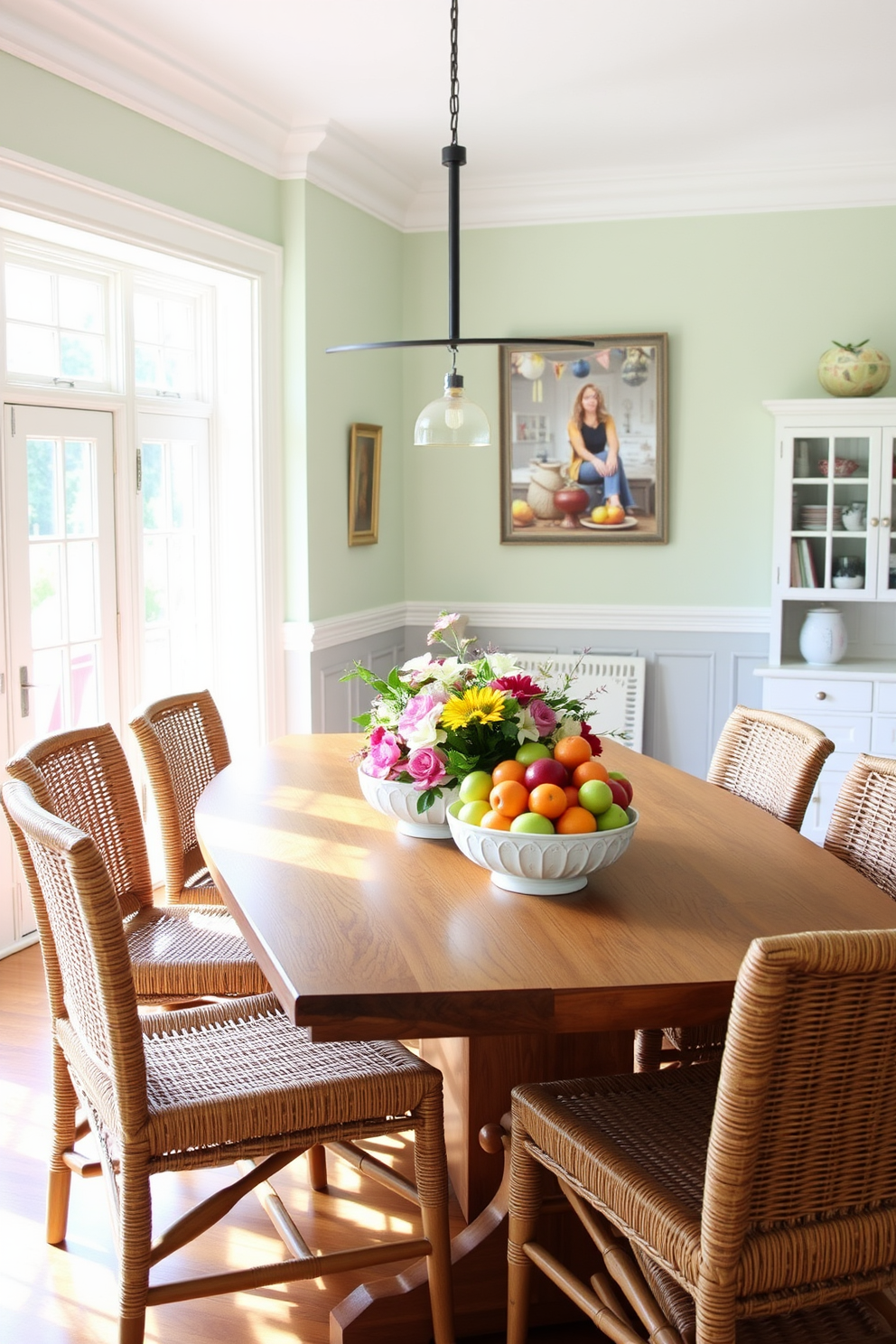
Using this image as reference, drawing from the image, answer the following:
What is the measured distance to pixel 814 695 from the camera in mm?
4891

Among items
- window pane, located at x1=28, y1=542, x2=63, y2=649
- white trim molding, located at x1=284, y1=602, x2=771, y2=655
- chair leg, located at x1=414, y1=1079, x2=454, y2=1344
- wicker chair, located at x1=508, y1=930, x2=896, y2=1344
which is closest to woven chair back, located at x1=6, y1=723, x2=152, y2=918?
chair leg, located at x1=414, y1=1079, x2=454, y2=1344

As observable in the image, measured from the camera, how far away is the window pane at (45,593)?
387cm

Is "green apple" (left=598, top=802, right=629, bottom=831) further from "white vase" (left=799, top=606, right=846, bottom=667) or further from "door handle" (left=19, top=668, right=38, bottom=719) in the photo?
"white vase" (left=799, top=606, right=846, bottom=667)

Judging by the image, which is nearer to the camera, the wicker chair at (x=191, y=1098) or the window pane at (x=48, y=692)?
the wicker chair at (x=191, y=1098)

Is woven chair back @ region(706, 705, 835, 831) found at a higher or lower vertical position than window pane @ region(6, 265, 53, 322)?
lower

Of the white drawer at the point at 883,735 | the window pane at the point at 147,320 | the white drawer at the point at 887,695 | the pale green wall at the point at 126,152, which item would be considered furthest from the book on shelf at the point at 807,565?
the window pane at the point at 147,320

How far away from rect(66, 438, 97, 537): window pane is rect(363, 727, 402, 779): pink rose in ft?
6.71

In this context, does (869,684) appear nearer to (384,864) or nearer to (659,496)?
(659,496)

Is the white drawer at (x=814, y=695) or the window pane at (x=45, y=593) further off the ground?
the window pane at (x=45, y=593)

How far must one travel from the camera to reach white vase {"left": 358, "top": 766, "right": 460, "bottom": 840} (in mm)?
2305

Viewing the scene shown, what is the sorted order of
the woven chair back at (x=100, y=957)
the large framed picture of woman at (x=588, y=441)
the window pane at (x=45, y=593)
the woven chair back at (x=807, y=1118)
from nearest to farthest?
the woven chair back at (x=807, y=1118)
the woven chair back at (x=100, y=957)
the window pane at (x=45, y=593)
the large framed picture of woman at (x=588, y=441)

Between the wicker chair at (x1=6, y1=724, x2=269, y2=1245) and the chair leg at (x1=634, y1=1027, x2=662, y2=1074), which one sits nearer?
the wicker chair at (x1=6, y1=724, x2=269, y2=1245)

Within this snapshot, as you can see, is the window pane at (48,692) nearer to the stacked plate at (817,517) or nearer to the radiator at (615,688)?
the radiator at (615,688)

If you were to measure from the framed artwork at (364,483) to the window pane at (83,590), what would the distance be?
4.23 feet
